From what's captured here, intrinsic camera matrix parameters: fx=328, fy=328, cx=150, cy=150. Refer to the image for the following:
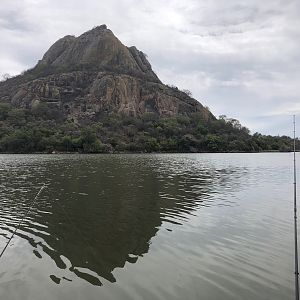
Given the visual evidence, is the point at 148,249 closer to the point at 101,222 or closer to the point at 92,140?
the point at 101,222

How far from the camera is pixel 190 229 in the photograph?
15.5 m

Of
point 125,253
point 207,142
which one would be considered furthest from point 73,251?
point 207,142

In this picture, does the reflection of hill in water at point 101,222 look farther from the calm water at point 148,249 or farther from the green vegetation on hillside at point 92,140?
the green vegetation on hillside at point 92,140

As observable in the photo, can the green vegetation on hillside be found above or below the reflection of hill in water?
above

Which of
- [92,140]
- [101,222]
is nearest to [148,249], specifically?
[101,222]

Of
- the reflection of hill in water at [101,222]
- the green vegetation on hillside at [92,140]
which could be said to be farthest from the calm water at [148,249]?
the green vegetation on hillside at [92,140]

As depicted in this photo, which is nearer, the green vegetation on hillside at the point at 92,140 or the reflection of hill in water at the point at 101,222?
the reflection of hill in water at the point at 101,222

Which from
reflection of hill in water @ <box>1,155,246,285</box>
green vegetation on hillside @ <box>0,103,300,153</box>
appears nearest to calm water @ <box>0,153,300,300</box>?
reflection of hill in water @ <box>1,155,246,285</box>

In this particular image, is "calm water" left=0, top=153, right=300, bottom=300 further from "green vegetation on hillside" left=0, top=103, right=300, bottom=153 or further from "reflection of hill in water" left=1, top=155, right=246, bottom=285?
"green vegetation on hillside" left=0, top=103, right=300, bottom=153

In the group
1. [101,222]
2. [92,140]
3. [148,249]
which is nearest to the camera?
[148,249]

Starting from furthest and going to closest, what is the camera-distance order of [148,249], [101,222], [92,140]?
[92,140] < [101,222] < [148,249]

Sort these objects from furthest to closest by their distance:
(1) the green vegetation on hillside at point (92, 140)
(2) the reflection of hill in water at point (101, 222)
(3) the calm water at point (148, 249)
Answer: (1) the green vegetation on hillside at point (92, 140) < (2) the reflection of hill in water at point (101, 222) < (3) the calm water at point (148, 249)

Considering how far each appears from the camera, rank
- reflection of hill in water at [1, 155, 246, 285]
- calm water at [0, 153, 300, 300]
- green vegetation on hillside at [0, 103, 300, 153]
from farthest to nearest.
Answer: green vegetation on hillside at [0, 103, 300, 153] < reflection of hill in water at [1, 155, 246, 285] < calm water at [0, 153, 300, 300]

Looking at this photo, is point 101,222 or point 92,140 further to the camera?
point 92,140
